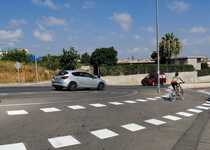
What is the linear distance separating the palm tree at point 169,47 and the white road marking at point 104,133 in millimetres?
75180

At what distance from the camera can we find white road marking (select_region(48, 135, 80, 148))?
7.53 meters

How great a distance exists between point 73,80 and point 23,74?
82.5 ft

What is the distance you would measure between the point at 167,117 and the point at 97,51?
81138 mm

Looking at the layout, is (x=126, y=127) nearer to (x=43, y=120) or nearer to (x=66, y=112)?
(x=43, y=120)

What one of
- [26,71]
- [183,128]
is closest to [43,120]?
[183,128]

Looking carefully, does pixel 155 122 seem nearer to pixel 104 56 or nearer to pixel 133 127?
pixel 133 127

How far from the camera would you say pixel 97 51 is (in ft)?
307

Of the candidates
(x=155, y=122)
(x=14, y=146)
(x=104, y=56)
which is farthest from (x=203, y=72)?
(x=14, y=146)

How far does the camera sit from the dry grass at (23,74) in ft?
155

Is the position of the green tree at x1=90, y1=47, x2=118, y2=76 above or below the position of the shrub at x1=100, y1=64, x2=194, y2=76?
above

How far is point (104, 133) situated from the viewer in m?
8.98

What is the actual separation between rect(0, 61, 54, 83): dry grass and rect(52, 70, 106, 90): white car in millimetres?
21652

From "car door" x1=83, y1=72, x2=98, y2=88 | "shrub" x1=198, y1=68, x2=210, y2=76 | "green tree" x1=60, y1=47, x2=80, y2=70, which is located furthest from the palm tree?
"car door" x1=83, y1=72, x2=98, y2=88

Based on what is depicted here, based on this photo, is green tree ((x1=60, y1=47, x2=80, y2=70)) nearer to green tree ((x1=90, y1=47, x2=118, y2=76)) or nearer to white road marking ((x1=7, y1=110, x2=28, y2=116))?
green tree ((x1=90, y1=47, x2=118, y2=76))
